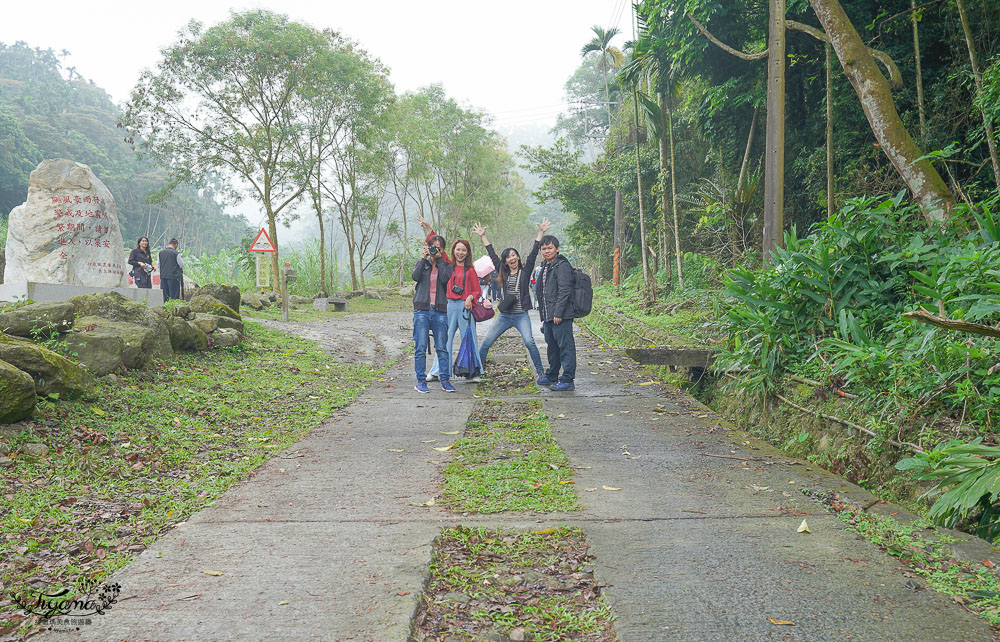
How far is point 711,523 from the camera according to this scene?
372 cm

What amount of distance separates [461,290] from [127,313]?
3978 mm

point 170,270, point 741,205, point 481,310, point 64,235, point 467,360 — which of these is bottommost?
point 467,360

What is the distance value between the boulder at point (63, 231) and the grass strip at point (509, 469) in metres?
10.2

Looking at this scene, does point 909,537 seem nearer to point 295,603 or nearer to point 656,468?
point 656,468

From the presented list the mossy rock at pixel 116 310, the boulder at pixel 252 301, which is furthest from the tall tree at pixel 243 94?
the mossy rock at pixel 116 310

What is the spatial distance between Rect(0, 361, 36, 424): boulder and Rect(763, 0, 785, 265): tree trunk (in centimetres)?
715

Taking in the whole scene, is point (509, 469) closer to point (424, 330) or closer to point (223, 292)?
point (424, 330)

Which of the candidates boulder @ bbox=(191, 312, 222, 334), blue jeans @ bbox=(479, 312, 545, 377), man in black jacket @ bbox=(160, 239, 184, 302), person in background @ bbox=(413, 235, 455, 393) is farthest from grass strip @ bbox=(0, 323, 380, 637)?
man in black jacket @ bbox=(160, 239, 184, 302)

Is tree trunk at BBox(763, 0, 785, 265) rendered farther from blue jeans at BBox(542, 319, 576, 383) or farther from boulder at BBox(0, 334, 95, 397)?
boulder at BBox(0, 334, 95, 397)

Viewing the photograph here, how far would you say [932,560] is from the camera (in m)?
3.16

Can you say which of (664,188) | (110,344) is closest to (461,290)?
(110,344)

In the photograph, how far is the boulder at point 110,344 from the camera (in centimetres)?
666

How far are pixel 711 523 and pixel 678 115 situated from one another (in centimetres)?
1680

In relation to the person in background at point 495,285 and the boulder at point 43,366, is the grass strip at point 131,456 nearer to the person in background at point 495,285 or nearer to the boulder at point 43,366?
the boulder at point 43,366
